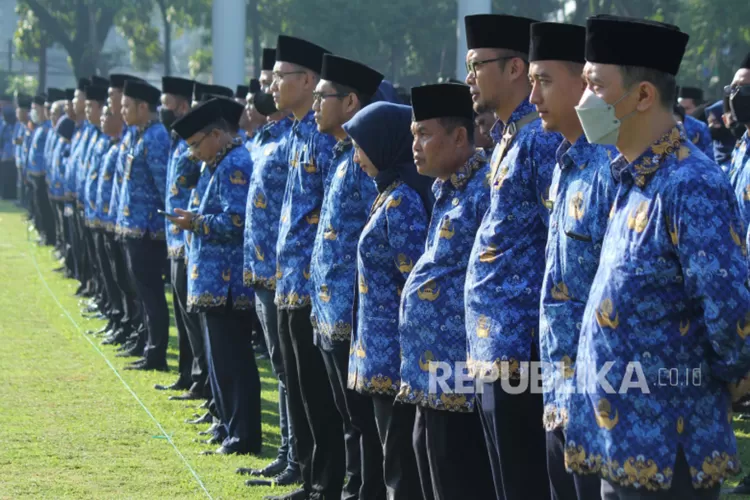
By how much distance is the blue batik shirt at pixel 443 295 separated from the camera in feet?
16.2

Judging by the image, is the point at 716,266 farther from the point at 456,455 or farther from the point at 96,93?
the point at 96,93

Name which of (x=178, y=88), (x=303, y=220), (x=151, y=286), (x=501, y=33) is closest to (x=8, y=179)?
(x=151, y=286)

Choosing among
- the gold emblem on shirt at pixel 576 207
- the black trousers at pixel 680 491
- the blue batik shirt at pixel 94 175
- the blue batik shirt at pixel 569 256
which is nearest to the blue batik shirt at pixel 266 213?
the blue batik shirt at pixel 569 256

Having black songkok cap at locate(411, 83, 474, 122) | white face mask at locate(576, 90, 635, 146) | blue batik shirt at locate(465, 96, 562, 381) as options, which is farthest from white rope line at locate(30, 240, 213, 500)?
white face mask at locate(576, 90, 635, 146)

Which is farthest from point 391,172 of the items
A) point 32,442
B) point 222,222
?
point 32,442

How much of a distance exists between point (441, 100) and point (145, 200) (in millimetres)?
6403

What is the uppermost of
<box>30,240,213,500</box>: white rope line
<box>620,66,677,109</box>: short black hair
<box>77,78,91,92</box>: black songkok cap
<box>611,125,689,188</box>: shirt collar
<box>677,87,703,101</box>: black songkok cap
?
<box>677,87,703,101</box>: black songkok cap

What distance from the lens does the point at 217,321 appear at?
8.12 m

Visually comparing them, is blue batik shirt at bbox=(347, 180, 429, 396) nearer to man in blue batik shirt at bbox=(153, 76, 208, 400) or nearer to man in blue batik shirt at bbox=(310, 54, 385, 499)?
man in blue batik shirt at bbox=(310, 54, 385, 499)

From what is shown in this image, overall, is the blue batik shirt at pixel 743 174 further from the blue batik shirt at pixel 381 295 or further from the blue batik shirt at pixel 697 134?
the blue batik shirt at pixel 381 295

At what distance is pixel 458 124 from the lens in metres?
5.15

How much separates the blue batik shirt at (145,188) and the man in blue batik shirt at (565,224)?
23.4 feet

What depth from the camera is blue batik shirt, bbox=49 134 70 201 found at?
17.3 meters

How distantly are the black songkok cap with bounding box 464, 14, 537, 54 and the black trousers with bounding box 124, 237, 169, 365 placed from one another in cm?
671
